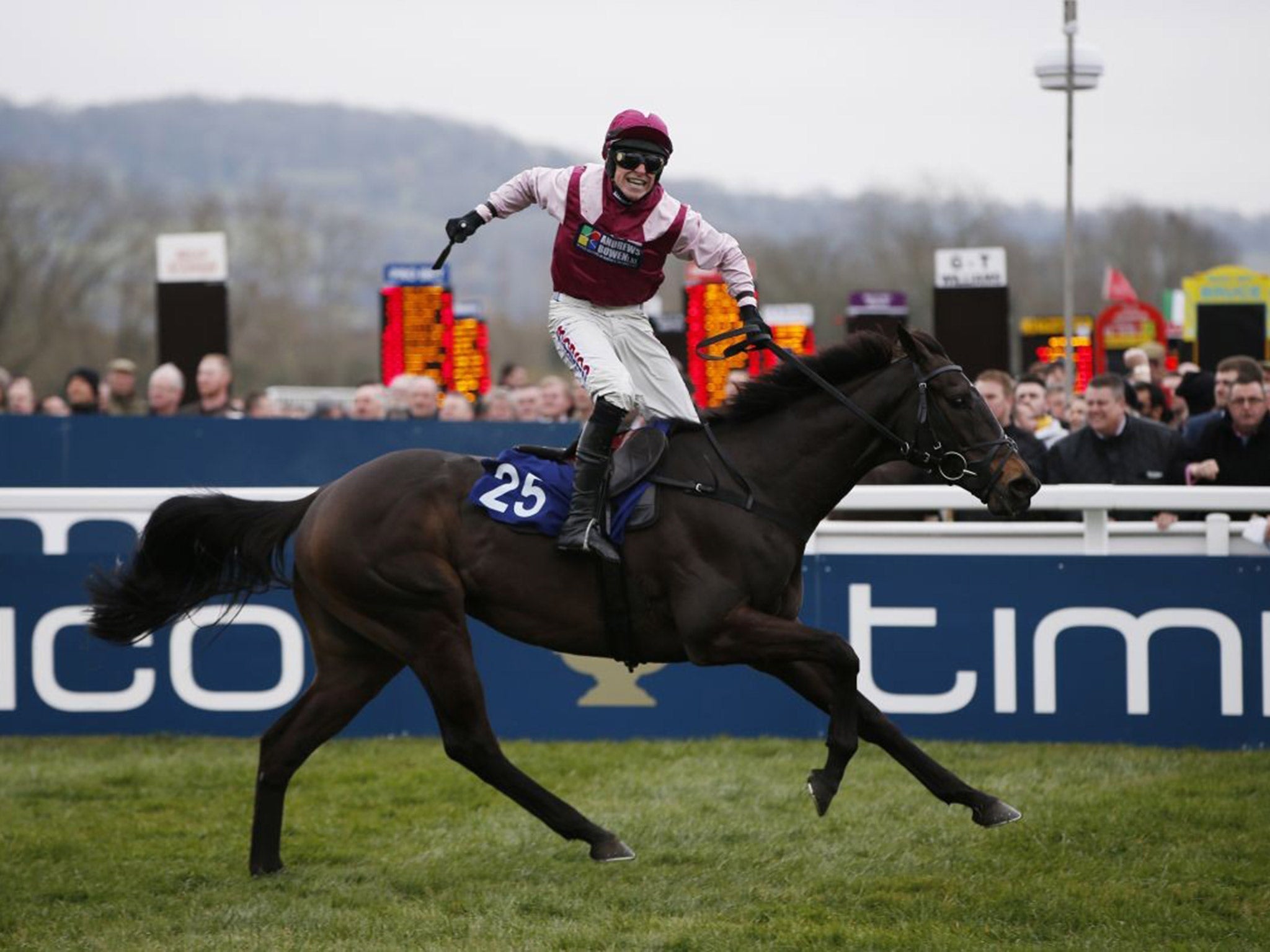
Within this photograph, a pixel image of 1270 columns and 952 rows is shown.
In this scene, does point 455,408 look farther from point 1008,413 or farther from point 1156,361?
point 1156,361

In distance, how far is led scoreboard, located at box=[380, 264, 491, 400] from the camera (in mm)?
11203

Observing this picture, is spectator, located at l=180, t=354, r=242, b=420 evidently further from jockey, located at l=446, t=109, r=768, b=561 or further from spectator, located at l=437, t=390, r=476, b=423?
jockey, located at l=446, t=109, r=768, b=561

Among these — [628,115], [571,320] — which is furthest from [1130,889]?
[628,115]

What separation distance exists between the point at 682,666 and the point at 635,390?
2520 millimetres

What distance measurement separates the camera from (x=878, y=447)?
5617 millimetres

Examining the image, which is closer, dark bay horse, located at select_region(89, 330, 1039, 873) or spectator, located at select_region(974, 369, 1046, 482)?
dark bay horse, located at select_region(89, 330, 1039, 873)

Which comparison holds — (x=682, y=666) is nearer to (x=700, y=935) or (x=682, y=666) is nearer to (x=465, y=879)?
(x=465, y=879)

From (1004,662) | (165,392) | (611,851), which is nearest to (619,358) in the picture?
(611,851)

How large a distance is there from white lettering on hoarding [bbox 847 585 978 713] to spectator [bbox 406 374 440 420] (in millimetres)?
3661

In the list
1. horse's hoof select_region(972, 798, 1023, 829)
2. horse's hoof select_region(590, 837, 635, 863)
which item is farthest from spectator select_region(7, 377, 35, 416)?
horse's hoof select_region(972, 798, 1023, 829)

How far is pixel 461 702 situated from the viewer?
5.71m

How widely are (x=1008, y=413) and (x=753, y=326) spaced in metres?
3.80

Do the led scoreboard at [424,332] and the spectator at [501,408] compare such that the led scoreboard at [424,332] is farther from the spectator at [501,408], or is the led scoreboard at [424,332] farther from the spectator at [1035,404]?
the spectator at [1035,404]

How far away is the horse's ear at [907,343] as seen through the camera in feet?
18.0
